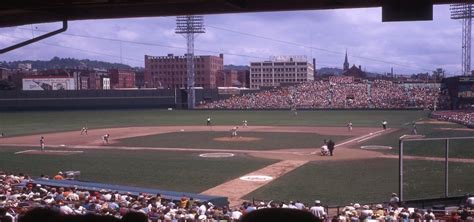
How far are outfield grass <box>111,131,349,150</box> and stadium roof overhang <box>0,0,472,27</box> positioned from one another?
28.6 meters

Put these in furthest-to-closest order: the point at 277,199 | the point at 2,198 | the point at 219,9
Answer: the point at 277,199, the point at 2,198, the point at 219,9

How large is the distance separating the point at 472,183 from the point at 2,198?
17930mm

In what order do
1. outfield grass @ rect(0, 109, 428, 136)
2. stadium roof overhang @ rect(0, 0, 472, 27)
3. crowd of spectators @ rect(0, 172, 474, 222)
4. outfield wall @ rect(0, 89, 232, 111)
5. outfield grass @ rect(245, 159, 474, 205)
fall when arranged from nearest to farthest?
1. stadium roof overhang @ rect(0, 0, 472, 27)
2. crowd of spectators @ rect(0, 172, 474, 222)
3. outfield grass @ rect(245, 159, 474, 205)
4. outfield grass @ rect(0, 109, 428, 136)
5. outfield wall @ rect(0, 89, 232, 111)

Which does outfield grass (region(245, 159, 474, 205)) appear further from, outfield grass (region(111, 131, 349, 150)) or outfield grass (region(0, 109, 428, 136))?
outfield grass (region(0, 109, 428, 136))

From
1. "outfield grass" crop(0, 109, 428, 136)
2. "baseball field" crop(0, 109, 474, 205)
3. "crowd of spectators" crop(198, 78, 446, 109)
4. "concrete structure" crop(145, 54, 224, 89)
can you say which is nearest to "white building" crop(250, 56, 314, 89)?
"concrete structure" crop(145, 54, 224, 89)

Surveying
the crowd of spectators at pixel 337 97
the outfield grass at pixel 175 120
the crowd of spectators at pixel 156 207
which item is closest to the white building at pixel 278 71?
the crowd of spectators at pixel 337 97

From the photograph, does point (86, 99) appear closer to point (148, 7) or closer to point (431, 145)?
point (431, 145)

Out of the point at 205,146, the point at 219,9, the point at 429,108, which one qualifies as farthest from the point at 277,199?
the point at 429,108

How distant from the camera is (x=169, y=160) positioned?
Answer: 3103cm

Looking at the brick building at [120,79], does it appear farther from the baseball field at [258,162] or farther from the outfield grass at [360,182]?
the outfield grass at [360,182]

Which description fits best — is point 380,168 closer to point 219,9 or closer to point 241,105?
point 219,9

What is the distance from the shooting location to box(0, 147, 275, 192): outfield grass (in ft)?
78.1

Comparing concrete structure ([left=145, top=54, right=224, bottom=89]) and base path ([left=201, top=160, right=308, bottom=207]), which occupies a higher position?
concrete structure ([left=145, top=54, right=224, bottom=89])

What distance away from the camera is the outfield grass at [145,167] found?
23797 millimetres
